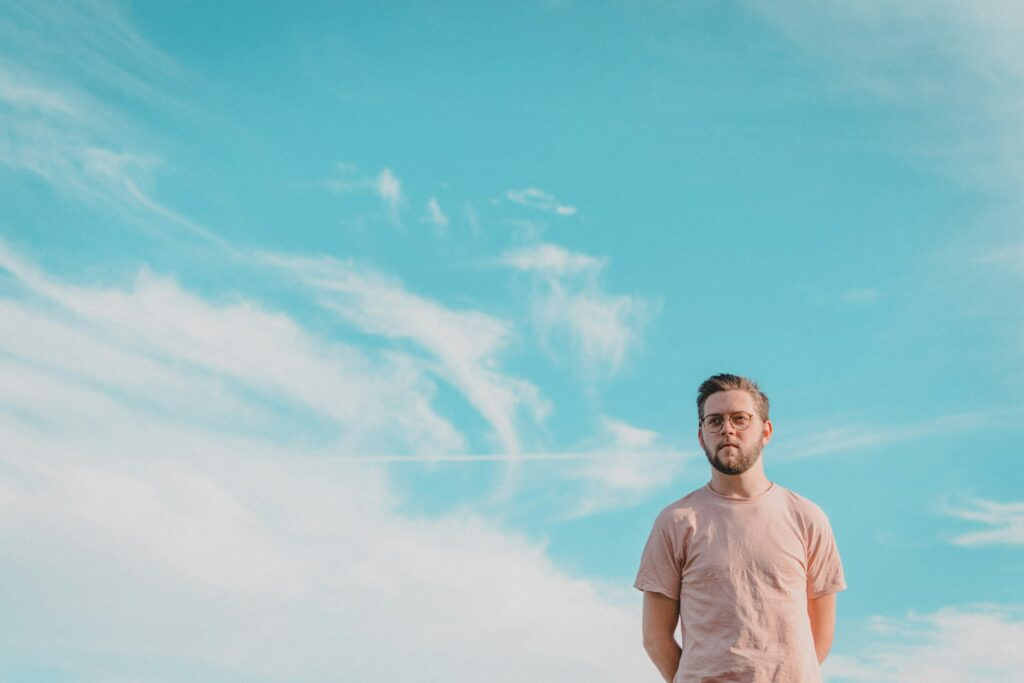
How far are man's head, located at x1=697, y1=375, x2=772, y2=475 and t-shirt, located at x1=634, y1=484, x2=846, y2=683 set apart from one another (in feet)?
0.84

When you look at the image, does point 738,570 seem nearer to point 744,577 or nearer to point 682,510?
point 744,577

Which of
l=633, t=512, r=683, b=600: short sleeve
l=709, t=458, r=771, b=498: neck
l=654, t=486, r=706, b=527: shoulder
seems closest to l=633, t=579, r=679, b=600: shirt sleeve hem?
l=633, t=512, r=683, b=600: short sleeve

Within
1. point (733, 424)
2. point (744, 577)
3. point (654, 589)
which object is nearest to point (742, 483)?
point (733, 424)

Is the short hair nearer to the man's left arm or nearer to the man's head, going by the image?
the man's head

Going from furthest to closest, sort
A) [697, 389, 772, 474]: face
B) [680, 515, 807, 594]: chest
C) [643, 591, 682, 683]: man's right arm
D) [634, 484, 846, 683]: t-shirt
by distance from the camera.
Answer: [697, 389, 772, 474]: face, [643, 591, 682, 683]: man's right arm, [680, 515, 807, 594]: chest, [634, 484, 846, 683]: t-shirt

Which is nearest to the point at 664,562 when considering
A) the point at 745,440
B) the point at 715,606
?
the point at 715,606

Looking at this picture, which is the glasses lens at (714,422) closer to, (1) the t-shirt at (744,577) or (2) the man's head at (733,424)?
(2) the man's head at (733,424)

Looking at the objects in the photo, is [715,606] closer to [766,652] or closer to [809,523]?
[766,652]

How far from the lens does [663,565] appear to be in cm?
666

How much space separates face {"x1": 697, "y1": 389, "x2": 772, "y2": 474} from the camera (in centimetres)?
671

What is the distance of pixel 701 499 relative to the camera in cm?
681

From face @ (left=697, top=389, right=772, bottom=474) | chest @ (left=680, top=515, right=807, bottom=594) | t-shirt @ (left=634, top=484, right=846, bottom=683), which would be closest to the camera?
t-shirt @ (left=634, top=484, right=846, bottom=683)

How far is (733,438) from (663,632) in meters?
1.26

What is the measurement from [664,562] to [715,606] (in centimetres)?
42
